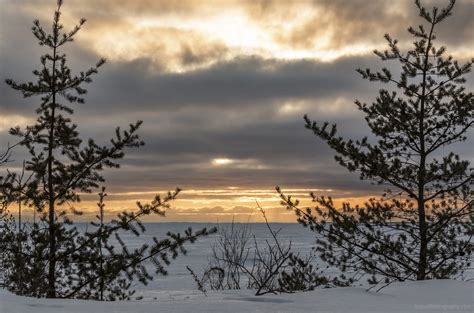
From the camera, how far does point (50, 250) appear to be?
395 inches

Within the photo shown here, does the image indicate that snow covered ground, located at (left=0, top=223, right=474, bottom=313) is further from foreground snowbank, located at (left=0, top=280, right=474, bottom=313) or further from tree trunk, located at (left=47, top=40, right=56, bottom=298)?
tree trunk, located at (left=47, top=40, right=56, bottom=298)

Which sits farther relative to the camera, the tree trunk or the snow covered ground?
the tree trunk

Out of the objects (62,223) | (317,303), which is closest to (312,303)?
(317,303)

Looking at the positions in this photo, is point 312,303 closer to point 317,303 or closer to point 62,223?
point 317,303

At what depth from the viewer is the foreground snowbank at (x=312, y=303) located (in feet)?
18.8

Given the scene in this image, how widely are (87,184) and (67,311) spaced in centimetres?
527

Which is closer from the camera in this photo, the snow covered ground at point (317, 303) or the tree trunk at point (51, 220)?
the snow covered ground at point (317, 303)

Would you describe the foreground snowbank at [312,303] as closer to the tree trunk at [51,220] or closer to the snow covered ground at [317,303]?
the snow covered ground at [317,303]

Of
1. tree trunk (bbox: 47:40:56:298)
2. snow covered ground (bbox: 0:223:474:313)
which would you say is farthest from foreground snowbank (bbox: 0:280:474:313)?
tree trunk (bbox: 47:40:56:298)

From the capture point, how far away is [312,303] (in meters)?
6.42

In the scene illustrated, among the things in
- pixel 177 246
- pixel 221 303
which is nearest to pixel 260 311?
pixel 221 303

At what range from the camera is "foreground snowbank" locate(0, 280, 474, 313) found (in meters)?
5.73

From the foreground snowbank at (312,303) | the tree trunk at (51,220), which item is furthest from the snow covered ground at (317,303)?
the tree trunk at (51,220)

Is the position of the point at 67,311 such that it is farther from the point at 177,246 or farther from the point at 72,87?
the point at 72,87
